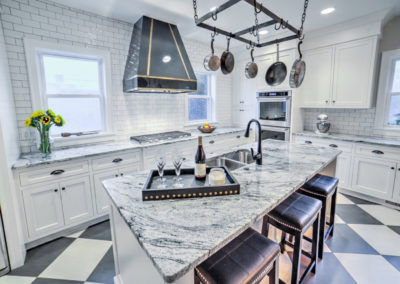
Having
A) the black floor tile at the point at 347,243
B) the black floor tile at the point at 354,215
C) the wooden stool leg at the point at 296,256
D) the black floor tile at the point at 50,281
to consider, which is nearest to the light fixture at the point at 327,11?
the black floor tile at the point at 354,215

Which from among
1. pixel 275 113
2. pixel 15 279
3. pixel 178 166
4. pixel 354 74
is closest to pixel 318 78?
pixel 354 74

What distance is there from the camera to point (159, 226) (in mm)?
948

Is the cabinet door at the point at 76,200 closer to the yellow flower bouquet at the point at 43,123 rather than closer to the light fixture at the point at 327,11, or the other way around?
the yellow flower bouquet at the point at 43,123

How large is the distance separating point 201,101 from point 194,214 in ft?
11.7

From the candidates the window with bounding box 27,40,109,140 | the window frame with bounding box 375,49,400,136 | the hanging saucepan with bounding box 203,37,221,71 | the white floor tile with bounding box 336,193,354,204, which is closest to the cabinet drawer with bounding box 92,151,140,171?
the window with bounding box 27,40,109,140

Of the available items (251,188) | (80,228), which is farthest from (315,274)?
(80,228)

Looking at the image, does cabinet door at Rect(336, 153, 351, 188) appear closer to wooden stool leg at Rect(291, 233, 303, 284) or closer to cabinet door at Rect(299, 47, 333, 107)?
cabinet door at Rect(299, 47, 333, 107)

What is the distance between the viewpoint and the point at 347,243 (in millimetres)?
2117

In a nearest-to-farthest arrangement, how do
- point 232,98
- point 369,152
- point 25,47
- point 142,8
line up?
point 25,47 < point 142,8 < point 369,152 < point 232,98

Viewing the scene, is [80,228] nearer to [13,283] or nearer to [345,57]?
[13,283]

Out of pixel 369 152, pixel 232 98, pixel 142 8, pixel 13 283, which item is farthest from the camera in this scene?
pixel 232 98

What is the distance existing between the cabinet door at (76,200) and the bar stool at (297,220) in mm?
1996

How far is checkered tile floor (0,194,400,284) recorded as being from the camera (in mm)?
1736

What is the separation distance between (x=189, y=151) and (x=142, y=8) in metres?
2.10
